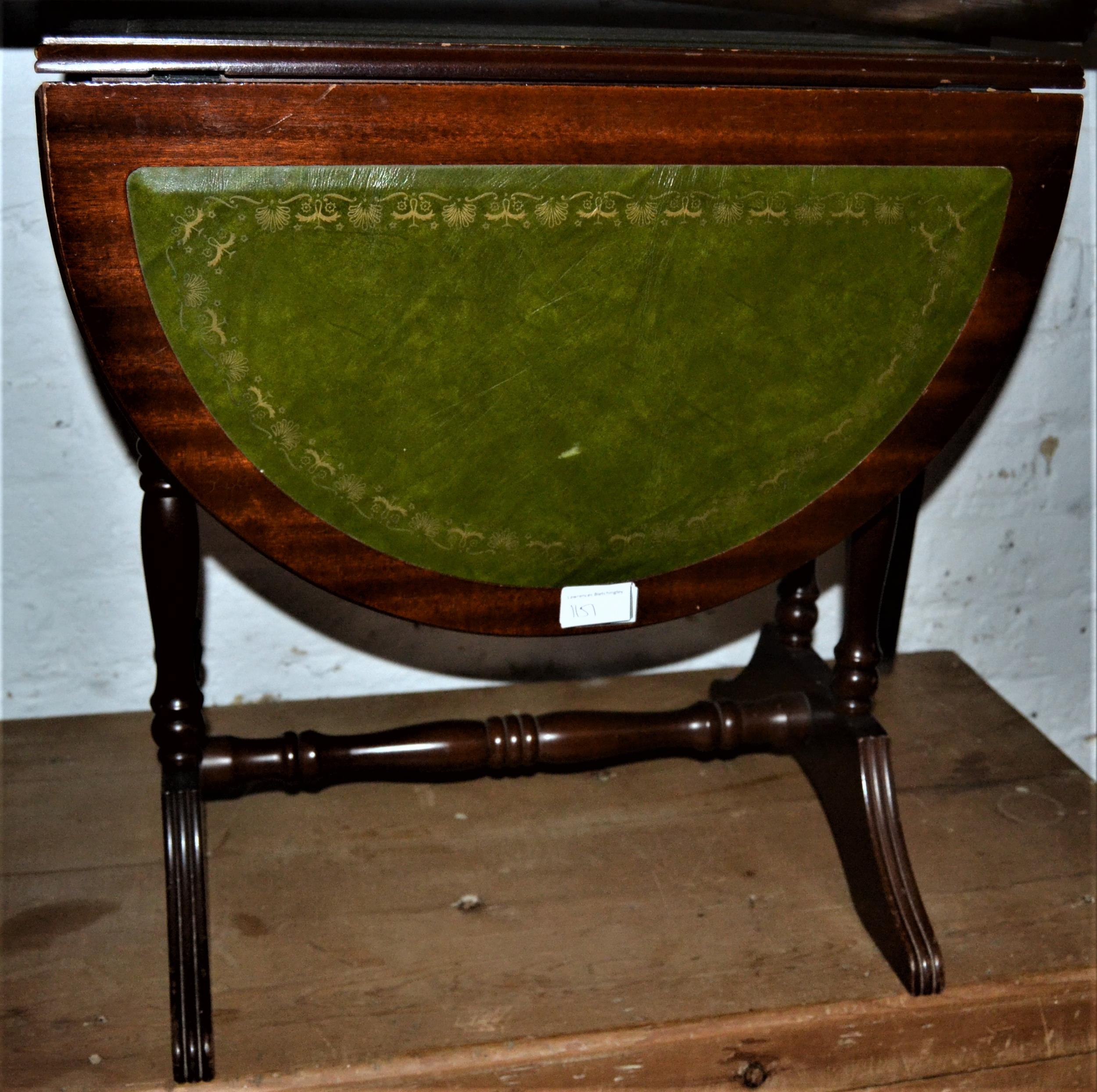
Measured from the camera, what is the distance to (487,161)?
1080 millimetres

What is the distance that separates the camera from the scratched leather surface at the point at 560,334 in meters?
1.07

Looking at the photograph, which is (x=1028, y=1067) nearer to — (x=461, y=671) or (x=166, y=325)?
(x=461, y=671)

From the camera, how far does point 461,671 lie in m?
1.98

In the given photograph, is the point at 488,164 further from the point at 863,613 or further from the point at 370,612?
the point at 370,612

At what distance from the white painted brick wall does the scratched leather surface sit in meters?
0.68

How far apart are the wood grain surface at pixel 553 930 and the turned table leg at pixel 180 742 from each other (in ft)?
0.14

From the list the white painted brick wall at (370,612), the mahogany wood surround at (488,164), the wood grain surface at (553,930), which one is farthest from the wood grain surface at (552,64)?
the wood grain surface at (553,930)

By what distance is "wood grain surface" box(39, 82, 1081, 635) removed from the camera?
102 cm

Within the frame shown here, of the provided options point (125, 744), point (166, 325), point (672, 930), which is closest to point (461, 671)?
point (125, 744)

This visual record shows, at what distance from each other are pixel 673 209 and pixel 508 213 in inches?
5.9

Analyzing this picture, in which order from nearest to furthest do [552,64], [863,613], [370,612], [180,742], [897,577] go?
[552,64], [180,742], [863,613], [897,577], [370,612]

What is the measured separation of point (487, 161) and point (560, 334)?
167mm

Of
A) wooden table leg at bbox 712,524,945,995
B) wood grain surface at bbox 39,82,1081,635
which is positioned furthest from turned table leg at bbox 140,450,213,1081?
wooden table leg at bbox 712,524,945,995

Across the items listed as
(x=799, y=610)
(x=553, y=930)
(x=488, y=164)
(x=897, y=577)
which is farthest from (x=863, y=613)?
(x=488, y=164)
